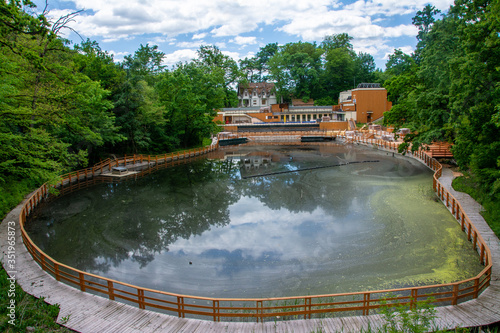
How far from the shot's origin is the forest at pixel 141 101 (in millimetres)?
15281

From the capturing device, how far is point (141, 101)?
36.6 metres

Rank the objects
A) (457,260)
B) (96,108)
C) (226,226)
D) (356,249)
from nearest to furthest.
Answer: (457,260)
(356,249)
(226,226)
(96,108)

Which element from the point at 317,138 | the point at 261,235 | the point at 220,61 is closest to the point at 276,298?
the point at 261,235

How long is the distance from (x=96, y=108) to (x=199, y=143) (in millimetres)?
23835

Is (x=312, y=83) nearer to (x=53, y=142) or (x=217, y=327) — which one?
(x=53, y=142)

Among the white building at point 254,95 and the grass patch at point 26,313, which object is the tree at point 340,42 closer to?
the white building at point 254,95

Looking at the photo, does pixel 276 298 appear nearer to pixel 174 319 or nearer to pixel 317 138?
pixel 174 319

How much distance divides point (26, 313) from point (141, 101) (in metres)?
29.8

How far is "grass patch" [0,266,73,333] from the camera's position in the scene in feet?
29.0

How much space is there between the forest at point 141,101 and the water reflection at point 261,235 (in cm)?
316

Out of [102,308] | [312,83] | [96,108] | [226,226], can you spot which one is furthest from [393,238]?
[312,83]

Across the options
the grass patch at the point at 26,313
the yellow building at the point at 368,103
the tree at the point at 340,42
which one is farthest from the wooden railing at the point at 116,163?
the tree at the point at 340,42

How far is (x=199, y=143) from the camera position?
172 ft

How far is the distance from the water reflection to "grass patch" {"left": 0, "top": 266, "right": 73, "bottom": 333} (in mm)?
3199
